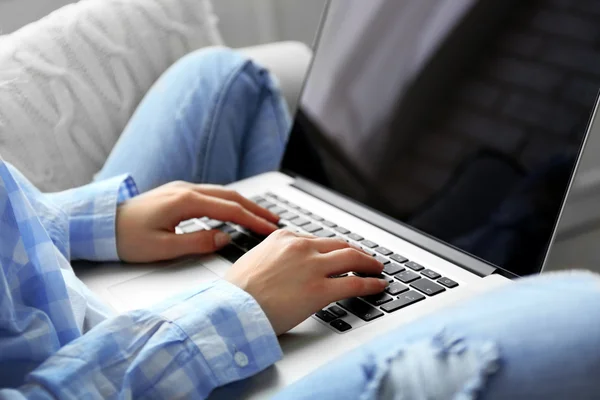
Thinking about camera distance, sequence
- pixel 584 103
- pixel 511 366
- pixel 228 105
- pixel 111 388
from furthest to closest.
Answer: pixel 228 105, pixel 584 103, pixel 111 388, pixel 511 366

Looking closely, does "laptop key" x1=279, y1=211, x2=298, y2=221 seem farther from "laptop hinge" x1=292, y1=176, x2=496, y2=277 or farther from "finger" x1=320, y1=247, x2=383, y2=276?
"finger" x1=320, y1=247, x2=383, y2=276

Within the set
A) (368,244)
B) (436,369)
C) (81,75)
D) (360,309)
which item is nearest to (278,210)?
(368,244)

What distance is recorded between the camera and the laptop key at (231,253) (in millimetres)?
686

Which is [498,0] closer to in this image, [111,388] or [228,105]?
[228,105]

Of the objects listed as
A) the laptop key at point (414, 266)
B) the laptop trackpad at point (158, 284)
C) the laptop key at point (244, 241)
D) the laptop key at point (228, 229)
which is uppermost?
the laptop key at point (414, 266)

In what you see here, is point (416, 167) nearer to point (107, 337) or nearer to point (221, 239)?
point (221, 239)

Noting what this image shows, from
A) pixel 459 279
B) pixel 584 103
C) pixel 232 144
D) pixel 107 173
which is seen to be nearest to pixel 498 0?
pixel 584 103

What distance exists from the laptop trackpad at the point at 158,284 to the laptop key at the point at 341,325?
0.14 metres

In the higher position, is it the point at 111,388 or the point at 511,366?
the point at 511,366

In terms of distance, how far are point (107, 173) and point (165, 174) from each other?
77mm

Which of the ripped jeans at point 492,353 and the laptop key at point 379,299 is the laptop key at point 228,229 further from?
the ripped jeans at point 492,353

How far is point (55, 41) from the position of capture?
36.8 inches

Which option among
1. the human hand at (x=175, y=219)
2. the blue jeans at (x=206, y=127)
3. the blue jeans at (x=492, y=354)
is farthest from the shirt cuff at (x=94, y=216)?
the blue jeans at (x=492, y=354)

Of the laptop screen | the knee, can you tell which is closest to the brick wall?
the laptop screen
